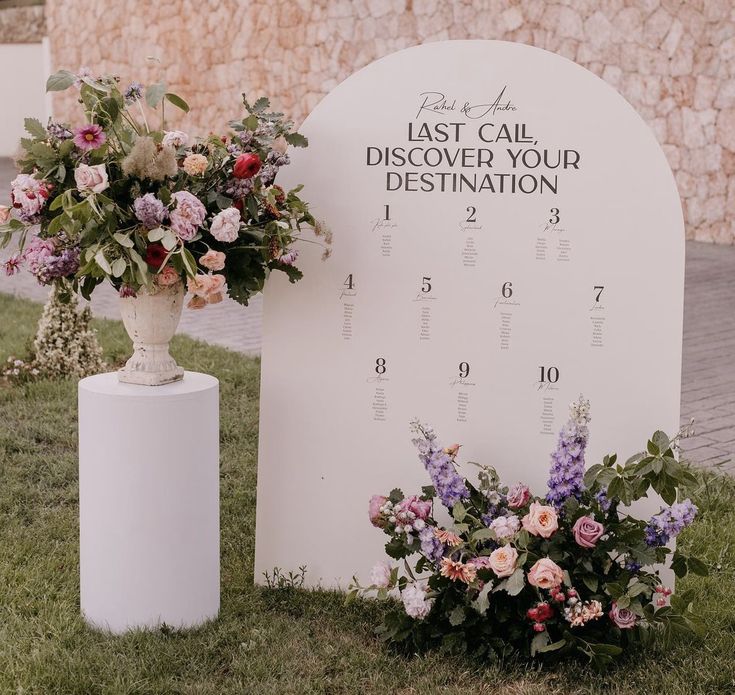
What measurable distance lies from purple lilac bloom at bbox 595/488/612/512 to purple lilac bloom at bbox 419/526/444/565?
1.41ft

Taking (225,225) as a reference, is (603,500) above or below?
below

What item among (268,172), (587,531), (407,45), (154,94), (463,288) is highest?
(407,45)

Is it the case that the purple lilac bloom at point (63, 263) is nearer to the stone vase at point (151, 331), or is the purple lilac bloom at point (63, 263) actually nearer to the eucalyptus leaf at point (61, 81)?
the stone vase at point (151, 331)

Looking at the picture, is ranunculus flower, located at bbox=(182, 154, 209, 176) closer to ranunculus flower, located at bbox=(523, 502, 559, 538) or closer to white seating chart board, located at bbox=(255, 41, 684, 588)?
white seating chart board, located at bbox=(255, 41, 684, 588)

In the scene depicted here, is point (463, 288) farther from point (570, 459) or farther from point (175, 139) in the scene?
point (175, 139)

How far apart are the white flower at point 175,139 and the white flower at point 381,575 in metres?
1.26

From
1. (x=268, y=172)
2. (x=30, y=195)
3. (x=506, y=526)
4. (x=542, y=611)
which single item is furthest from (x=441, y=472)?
(x=30, y=195)

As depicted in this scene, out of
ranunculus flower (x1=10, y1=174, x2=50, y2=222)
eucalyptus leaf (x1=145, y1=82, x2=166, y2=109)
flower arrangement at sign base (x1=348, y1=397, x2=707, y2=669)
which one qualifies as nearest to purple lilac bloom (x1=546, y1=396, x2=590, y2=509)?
flower arrangement at sign base (x1=348, y1=397, x2=707, y2=669)

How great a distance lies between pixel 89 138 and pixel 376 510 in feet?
4.08

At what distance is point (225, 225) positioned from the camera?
2.93 metres

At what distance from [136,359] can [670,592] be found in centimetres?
158

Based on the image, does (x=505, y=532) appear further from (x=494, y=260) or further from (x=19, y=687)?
(x=19, y=687)

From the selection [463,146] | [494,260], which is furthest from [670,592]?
[463,146]

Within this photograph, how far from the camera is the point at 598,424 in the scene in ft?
10.5
